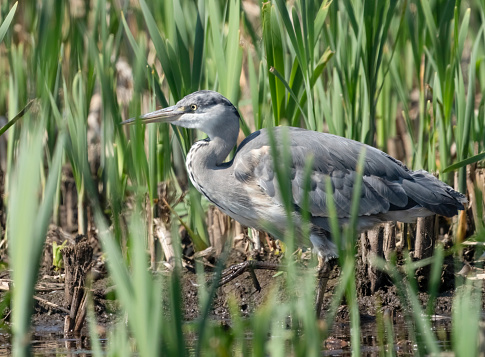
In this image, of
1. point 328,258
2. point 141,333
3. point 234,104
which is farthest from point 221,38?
point 141,333

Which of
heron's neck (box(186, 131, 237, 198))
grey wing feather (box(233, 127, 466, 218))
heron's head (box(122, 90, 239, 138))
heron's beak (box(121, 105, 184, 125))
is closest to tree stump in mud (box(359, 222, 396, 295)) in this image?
grey wing feather (box(233, 127, 466, 218))

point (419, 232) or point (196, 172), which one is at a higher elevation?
point (196, 172)

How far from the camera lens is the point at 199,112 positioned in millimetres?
4188

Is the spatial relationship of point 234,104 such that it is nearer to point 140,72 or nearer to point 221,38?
point 221,38

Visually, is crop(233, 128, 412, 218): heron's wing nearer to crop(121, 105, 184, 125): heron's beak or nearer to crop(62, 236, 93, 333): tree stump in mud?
crop(121, 105, 184, 125): heron's beak

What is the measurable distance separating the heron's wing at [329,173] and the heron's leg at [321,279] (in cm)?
32

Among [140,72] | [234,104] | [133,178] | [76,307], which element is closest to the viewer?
[140,72]

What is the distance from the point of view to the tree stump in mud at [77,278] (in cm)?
381

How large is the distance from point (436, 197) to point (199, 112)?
4.50 ft

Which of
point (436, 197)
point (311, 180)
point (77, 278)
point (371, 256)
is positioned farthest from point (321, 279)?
point (77, 278)

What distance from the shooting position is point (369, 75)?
166 inches

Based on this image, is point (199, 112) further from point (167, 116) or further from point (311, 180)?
point (311, 180)

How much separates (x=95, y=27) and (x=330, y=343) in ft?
8.14

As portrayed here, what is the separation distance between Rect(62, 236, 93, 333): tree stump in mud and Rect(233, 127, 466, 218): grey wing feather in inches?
37.0
